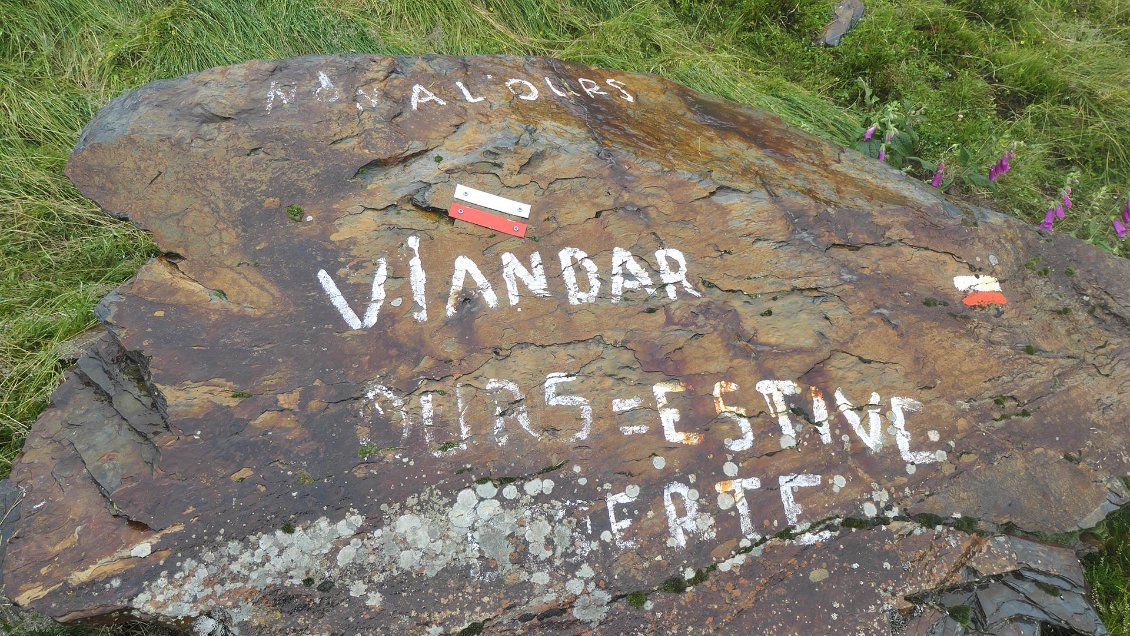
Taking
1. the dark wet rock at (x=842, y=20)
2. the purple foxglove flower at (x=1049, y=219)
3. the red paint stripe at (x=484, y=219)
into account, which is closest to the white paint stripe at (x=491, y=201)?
the red paint stripe at (x=484, y=219)

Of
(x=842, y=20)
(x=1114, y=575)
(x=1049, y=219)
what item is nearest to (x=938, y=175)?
(x=1049, y=219)

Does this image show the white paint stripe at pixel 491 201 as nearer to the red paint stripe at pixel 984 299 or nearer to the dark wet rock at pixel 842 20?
the red paint stripe at pixel 984 299

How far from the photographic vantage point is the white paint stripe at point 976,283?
3.13m

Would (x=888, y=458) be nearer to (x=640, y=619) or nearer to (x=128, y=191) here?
(x=640, y=619)

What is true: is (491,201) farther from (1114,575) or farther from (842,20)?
(842,20)

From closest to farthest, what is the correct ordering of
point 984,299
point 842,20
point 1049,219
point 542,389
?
point 542,389 < point 984,299 < point 1049,219 < point 842,20

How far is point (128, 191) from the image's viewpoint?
285 cm

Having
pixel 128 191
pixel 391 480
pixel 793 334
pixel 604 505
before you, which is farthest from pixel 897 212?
pixel 128 191

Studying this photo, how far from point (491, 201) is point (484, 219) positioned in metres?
Answer: 0.08

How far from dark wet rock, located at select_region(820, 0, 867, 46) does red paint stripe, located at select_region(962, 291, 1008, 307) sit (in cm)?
269

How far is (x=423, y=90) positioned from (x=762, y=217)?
148 cm

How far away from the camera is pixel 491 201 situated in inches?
118

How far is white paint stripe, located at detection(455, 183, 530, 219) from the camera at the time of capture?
298cm

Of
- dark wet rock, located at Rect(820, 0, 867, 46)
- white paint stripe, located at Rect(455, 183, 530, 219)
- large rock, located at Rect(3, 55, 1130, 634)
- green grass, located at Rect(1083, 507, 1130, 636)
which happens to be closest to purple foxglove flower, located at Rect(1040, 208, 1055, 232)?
large rock, located at Rect(3, 55, 1130, 634)
